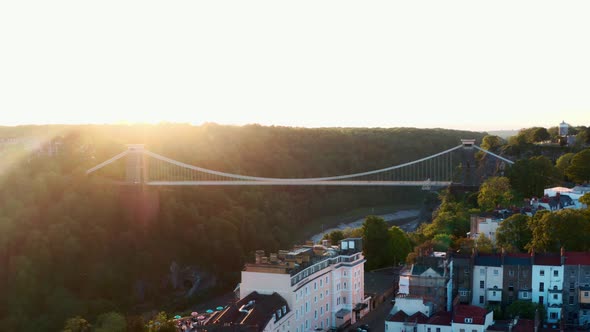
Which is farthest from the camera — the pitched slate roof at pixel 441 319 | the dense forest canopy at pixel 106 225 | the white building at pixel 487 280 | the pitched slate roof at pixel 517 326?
the dense forest canopy at pixel 106 225

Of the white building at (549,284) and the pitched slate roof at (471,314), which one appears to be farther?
the white building at (549,284)

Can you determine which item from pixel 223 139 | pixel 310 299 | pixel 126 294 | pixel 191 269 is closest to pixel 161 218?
pixel 191 269

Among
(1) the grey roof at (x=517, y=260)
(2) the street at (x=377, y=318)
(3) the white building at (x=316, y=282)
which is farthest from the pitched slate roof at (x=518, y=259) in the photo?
(3) the white building at (x=316, y=282)

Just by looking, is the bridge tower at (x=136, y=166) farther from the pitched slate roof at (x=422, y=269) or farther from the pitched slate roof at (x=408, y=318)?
the pitched slate roof at (x=408, y=318)

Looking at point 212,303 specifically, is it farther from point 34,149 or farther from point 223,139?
point 223,139

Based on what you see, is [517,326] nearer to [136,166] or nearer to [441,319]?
[441,319]

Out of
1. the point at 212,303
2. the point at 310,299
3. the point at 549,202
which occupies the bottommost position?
the point at 212,303

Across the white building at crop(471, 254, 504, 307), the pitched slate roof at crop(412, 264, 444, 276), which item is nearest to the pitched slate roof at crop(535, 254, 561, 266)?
the white building at crop(471, 254, 504, 307)

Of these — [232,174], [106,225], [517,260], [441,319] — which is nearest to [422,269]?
[441,319]

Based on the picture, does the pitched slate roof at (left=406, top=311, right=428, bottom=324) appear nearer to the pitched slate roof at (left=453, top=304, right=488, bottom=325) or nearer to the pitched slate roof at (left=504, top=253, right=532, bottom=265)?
the pitched slate roof at (left=453, top=304, right=488, bottom=325)
